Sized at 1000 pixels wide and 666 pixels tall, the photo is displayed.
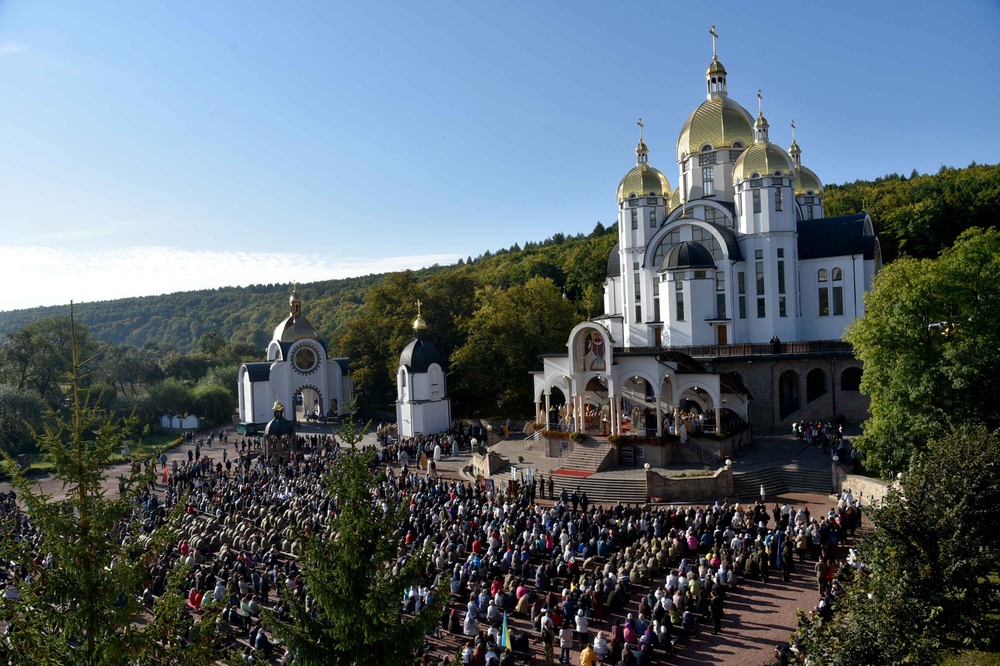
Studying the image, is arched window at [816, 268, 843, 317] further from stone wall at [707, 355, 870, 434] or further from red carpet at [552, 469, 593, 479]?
red carpet at [552, 469, 593, 479]

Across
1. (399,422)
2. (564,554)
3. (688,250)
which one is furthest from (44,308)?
(564,554)

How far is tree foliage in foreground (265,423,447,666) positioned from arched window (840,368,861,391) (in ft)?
102

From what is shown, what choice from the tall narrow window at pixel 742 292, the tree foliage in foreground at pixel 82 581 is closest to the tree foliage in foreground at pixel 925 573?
the tree foliage in foreground at pixel 82 581

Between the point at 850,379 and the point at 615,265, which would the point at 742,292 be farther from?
the point at 615,265

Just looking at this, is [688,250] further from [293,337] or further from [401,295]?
[293,337]

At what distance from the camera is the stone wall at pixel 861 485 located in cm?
2134

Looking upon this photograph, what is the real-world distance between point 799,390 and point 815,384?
132 inches

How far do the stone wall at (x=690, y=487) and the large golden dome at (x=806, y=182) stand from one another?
92.5 ft

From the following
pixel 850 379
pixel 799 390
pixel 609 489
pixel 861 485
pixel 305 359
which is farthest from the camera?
pixel 305 359

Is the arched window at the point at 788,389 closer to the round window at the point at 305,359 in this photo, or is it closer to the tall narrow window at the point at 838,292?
the tall narrow window at the point at 838,292

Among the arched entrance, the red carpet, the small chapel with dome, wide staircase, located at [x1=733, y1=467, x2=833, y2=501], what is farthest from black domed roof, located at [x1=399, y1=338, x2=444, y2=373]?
wide staircase, located at [x1=733, y1=467, x2=833, y2=501]

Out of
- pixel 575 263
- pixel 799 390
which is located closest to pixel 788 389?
pixel 799 390

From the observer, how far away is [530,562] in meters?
17.7

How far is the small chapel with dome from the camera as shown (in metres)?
40.2
